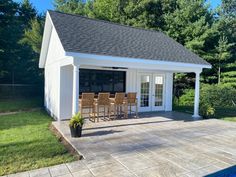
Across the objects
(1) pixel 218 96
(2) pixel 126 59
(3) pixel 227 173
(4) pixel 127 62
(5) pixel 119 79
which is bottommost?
(3) pixel 227 173

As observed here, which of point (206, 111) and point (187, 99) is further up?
point (187, 99)

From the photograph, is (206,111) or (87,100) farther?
(206,111)

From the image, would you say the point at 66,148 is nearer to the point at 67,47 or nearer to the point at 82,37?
the point at 67,47

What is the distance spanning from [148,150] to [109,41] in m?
5.34

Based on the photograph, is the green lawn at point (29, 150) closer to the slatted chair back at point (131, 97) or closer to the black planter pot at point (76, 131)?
the black planter pot at point (76, 131)

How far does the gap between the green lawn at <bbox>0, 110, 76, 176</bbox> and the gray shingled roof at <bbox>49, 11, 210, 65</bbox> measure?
122 inches

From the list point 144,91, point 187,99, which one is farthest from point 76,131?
point 187,99

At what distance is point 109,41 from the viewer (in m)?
9.24

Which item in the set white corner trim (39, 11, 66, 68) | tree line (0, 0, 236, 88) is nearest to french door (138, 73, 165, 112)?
white corner trim (39, 11, 66, 68)

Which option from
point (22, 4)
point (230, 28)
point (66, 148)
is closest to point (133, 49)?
point (66, 148)

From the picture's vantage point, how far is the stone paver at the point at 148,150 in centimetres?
439

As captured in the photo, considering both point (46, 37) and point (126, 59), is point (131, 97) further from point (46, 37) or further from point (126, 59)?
point (46, 37)

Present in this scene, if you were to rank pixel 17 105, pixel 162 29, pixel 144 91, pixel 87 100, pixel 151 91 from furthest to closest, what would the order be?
1. pixel 162 29
2. pixel 17 105
3. pixel 151 91
4. pixel 144 91
5. pixel 87 100

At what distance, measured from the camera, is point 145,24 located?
21156mm
